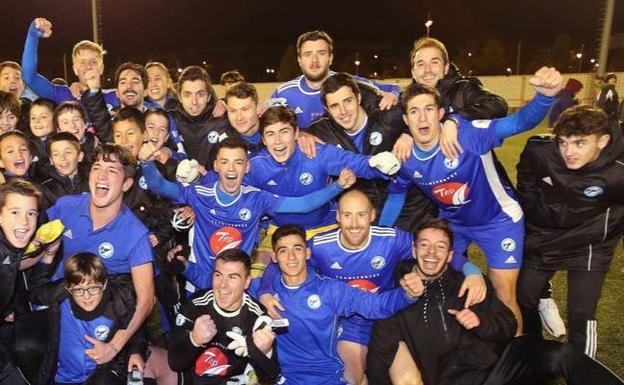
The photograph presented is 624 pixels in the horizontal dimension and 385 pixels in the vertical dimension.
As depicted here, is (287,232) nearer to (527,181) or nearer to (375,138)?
(375,138)

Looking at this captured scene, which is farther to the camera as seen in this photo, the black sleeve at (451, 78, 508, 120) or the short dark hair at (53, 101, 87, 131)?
the short dark hair at (53, 101, 87, 131)

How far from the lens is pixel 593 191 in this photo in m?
3.70

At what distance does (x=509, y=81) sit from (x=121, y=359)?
25.5m

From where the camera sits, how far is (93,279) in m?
3.33

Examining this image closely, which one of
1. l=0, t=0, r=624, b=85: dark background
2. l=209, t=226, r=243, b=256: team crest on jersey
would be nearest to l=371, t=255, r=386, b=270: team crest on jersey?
l=209, t=226, r=243, b=256: team crest on jersey

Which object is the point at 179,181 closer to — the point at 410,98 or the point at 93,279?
the point at 93,279

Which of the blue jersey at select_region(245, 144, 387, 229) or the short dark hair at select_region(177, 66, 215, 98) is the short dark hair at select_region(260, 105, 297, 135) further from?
the short dark hair at select_region(177, 66, 215, 98)

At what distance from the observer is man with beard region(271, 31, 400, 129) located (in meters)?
4.96

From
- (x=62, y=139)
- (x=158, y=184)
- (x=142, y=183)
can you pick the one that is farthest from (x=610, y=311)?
(x=62, y=139)

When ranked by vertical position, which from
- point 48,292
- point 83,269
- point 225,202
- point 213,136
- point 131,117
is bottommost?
point 48,292

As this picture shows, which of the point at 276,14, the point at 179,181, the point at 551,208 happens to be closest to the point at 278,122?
the point at 179,181

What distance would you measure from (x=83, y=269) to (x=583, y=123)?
3.14 metres

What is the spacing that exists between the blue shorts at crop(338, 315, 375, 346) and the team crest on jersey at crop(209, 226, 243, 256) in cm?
95

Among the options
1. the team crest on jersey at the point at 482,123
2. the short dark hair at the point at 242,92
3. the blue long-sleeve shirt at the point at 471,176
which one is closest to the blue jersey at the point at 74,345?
the short dark hair at the point at 242,92
